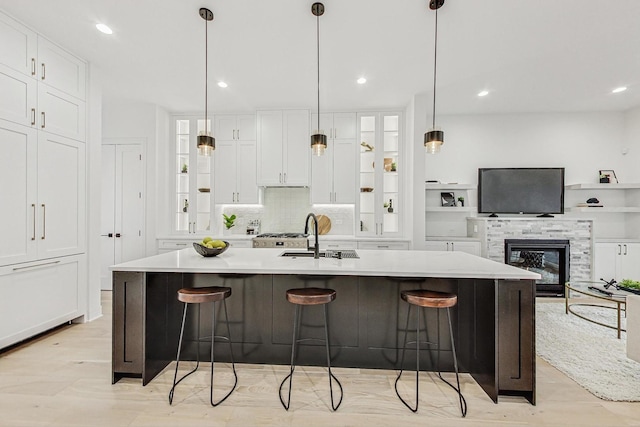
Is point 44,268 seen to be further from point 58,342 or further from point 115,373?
point 115,373

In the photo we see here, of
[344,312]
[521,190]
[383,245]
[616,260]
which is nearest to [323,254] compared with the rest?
[344,312]

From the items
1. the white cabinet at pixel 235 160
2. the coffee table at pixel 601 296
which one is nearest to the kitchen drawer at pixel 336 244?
the white cabinet at pixel 235 160

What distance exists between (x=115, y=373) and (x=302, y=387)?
1.36 metres

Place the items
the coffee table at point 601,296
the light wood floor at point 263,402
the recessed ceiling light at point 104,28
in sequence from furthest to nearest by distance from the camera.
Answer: the coffee table at point 601,296
the recessed ceiling light at point 104,28
the light wood floor at point 263,402

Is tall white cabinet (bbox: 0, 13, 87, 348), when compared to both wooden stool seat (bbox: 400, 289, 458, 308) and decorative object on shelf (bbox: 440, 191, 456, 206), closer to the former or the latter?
wooden stool seat (bbox: 400, 289, 458, 308)

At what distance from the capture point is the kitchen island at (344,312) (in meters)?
A: 2.00

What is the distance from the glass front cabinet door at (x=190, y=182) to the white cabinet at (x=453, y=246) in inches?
142

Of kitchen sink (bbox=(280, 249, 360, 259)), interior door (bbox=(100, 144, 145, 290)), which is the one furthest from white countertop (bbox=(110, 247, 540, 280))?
interior door (bbox=(100, 144, 145, 290))

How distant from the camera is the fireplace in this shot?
470 cm

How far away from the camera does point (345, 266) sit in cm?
215

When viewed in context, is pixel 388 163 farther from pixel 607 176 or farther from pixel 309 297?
pixel 607 176

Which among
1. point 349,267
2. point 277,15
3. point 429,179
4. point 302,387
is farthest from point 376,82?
point 302,387

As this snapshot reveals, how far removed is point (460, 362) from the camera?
7.80 ft

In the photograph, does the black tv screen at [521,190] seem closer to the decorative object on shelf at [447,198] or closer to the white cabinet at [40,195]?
the decorative object on shelf at [447,198]
